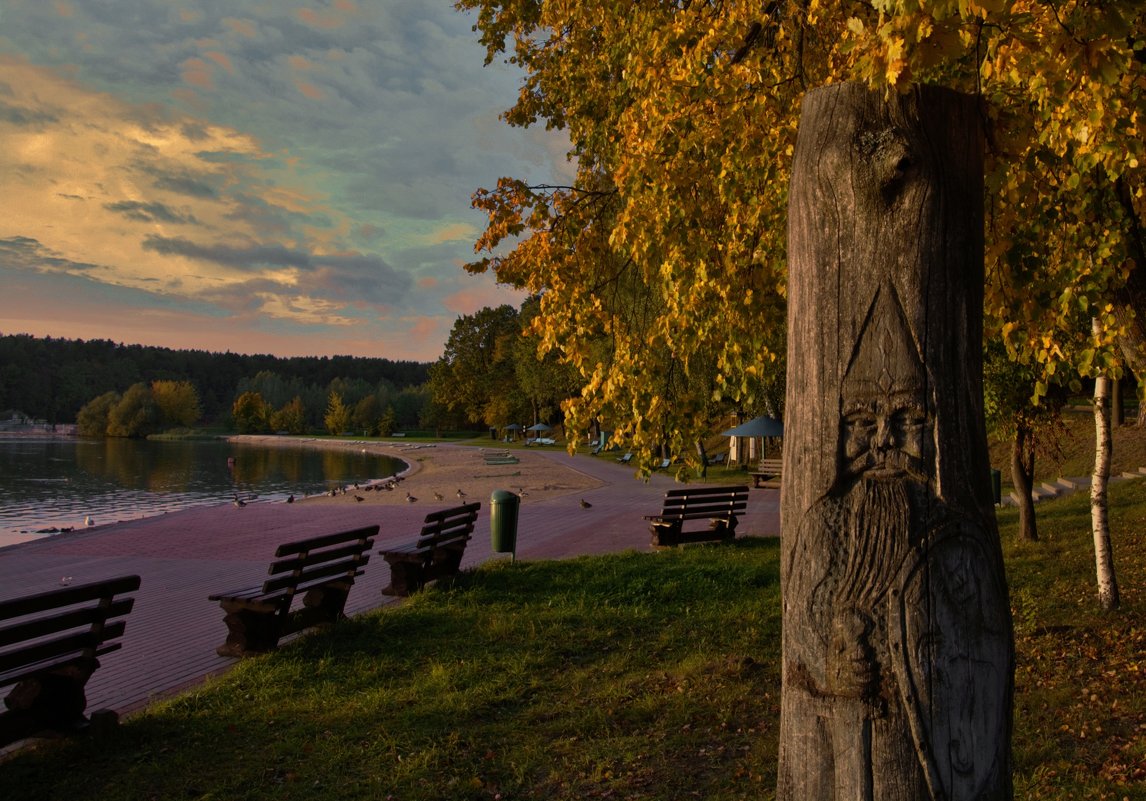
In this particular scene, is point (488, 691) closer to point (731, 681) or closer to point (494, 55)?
point (731, 681)

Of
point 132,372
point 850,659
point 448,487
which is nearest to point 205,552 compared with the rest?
point 850,659

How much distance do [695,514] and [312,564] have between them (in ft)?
23.1

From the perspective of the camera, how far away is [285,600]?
24.1ft

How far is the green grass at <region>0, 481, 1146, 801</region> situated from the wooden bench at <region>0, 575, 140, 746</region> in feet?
0.56

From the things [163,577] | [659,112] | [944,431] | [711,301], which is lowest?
[163,577]

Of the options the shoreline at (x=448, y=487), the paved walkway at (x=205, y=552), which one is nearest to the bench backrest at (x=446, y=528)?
the paved walkway at (x=205, y=552)

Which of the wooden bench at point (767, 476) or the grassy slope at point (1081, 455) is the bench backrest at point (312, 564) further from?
the wooden bench at point (767, 476)

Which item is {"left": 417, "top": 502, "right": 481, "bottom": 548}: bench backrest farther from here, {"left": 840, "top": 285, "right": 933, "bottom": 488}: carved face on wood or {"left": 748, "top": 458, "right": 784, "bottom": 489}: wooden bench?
{"left": 748, "top": 458, "right": 784, "bottom": 489}: wooden bench

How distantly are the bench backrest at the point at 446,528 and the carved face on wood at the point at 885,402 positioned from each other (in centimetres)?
755

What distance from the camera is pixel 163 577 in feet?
38.6

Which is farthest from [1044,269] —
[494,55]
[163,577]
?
[163,577]

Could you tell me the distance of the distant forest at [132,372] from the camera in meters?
149

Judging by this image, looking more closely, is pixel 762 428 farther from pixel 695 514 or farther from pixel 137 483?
pixel 137 483

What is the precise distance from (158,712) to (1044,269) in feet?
20.9
